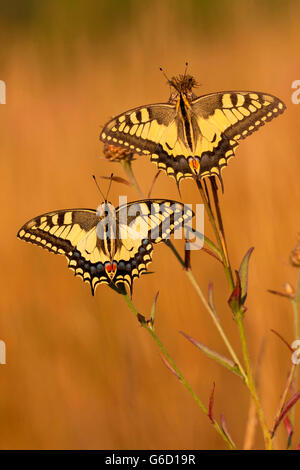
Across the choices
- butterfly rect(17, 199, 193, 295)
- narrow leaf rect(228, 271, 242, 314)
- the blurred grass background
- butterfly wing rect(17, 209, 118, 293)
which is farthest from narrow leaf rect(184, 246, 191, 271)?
the blurred grass background

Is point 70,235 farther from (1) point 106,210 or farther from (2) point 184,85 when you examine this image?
(2) point 184,85

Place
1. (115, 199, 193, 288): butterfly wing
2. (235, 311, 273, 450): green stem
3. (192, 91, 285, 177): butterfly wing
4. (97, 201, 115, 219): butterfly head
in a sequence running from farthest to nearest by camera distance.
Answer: (97, 201, 115, 219): butterfly head, (192, 91, 285, 177): butterfly wing, (115, 199, 193, 288): butterfly wing, (235, 311, 273, 450): green stem

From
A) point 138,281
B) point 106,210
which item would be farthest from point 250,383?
point 138,281

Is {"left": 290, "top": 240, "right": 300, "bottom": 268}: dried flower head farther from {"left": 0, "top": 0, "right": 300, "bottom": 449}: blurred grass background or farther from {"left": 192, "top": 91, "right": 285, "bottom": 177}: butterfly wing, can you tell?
{"left": 0, "top": 0, "right": 300, "bottom": 449}: blurred grass background

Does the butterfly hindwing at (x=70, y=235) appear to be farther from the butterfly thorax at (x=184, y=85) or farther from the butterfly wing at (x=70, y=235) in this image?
the butterfly thorax at (x=184, y=85)
